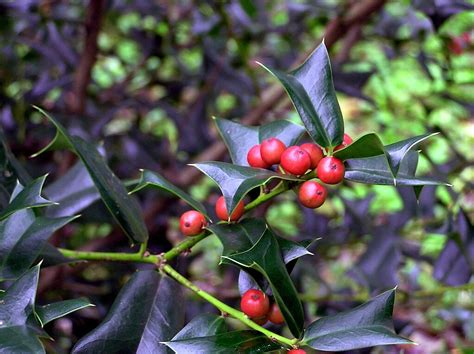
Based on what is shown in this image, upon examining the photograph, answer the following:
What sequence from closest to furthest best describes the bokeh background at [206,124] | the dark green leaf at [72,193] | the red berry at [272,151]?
the red berry at [272,151] → the dark green leaf at [72,193] → the bokeh background at [206,124]

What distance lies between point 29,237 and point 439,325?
1351 mm

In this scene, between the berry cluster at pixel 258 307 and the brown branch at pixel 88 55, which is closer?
the berry cluster at pixel 258 307

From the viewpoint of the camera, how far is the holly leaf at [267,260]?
0.51m

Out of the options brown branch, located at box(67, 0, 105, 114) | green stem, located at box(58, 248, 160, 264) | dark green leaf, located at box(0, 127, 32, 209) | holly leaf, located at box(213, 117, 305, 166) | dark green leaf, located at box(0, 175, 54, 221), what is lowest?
brown branch, located at box(67, 0, 105, 114)

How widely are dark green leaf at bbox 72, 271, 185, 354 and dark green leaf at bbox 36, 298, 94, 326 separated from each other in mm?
41

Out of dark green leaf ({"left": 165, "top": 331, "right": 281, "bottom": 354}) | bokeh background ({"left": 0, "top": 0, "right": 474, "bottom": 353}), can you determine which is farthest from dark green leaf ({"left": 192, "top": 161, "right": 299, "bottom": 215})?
bokeh background ({"left": 0, "top": 0, "right": 474, "bottom": 353})

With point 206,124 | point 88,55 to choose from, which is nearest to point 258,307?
point 88,55

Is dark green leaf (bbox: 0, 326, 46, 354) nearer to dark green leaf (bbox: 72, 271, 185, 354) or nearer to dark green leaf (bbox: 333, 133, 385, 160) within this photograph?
dark green leaf (bbox: 72, 271, 185, 354)

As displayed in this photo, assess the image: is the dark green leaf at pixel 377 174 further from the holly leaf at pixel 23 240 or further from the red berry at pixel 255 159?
the holly leaf at pixel 23 240

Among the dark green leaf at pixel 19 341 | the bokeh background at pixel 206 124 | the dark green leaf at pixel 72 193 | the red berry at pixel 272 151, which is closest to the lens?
the dark green leaf at pixel 19 341

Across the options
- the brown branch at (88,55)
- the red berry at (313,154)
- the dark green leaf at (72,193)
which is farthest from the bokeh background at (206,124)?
the red berry at (313,154)

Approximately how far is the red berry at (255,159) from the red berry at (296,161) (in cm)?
4

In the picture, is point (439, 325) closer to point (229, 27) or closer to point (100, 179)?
point (229, 27)

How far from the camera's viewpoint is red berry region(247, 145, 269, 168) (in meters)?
0.59
